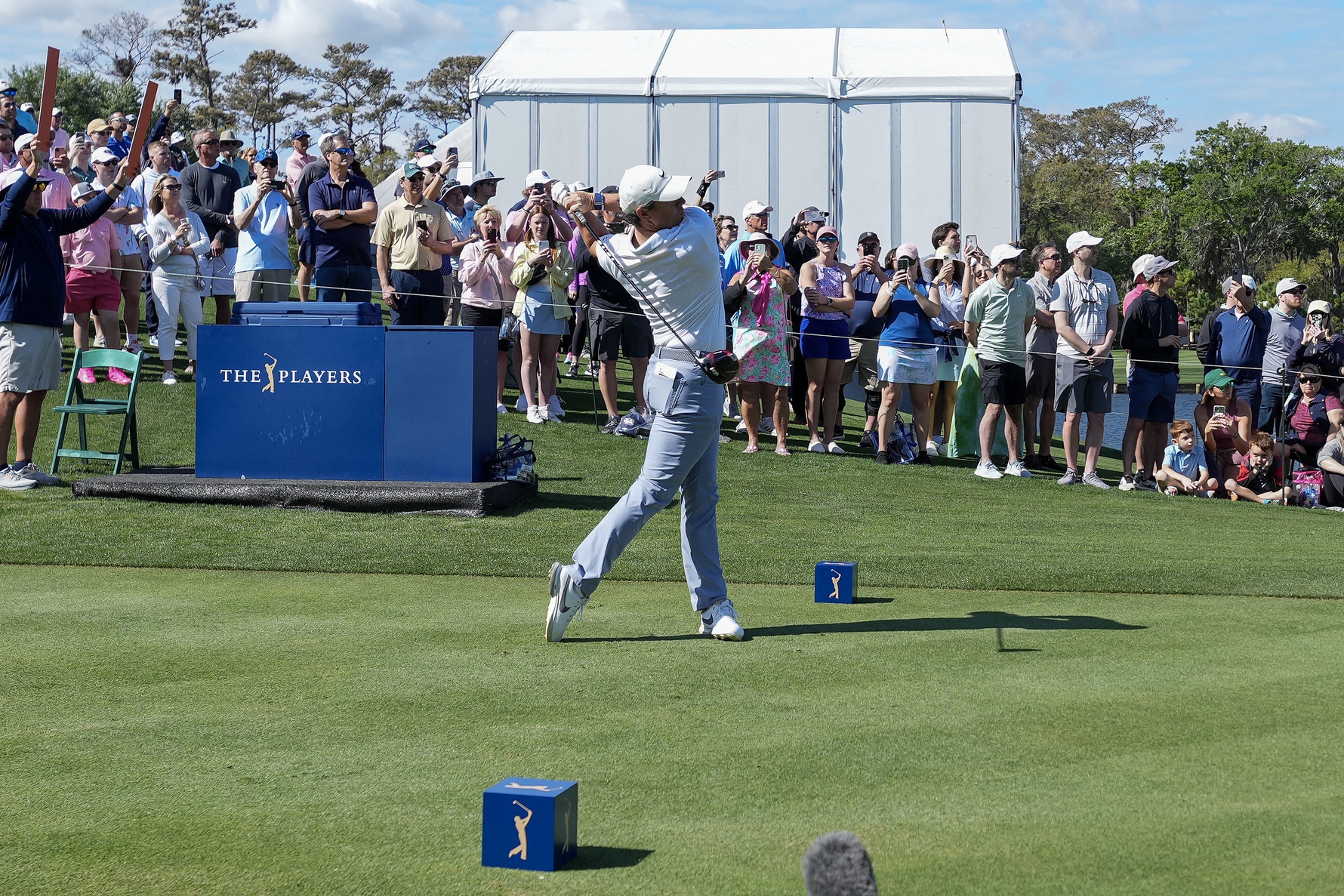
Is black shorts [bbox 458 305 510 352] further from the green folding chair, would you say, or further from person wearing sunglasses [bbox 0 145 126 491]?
person wearing sunglasses [bbox 0 145 126 491]

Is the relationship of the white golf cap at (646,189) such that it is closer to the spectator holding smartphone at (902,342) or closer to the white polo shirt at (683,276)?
the white polo shirt at (683,276)

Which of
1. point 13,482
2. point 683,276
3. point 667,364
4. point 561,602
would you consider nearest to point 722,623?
point 561,602

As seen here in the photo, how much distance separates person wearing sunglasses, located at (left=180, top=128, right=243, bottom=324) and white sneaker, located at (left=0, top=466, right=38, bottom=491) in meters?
4.59

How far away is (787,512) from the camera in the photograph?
35.0 feet

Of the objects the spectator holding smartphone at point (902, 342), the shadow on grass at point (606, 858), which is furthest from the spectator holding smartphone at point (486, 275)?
the shadow on grass at point (606, 858)

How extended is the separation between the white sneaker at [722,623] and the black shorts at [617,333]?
763cm

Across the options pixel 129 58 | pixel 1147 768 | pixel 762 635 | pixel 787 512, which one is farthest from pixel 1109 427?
pixel 129 58

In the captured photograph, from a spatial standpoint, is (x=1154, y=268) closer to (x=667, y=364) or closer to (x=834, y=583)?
(x=834, y=583)

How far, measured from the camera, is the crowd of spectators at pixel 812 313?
13.3 m

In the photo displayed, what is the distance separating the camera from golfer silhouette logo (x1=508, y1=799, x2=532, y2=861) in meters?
3.28

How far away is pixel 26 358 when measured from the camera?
34.0 ft

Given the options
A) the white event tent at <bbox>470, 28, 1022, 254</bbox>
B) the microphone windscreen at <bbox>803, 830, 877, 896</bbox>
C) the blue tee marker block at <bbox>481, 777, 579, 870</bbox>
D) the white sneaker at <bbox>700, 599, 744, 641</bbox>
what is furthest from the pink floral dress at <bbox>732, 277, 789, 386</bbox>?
the microphone windscreen at <bbox>803, 830, 877, 896</bbox>

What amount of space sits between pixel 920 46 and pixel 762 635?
16.3 meters

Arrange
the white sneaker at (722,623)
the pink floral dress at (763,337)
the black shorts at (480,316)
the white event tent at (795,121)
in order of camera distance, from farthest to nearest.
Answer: the white event tent at (795,121) < the black shorts at (480,316) < the pink floral dress at (763,337) < the white sneaker at (722,623)
